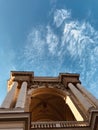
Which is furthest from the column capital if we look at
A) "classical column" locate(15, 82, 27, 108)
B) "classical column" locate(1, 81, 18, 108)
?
"classical column" locate(1, 81, 18, 108)

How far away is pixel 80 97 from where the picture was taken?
22531mm

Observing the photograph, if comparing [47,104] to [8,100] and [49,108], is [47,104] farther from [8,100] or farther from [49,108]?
[8,100]

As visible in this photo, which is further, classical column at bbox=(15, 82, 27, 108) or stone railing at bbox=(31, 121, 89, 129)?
classical column at bbox=(15, 82, 27, 108)

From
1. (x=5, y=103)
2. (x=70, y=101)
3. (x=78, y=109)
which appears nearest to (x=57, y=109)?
(x=70, y=101)

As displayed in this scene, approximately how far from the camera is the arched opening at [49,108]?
2935cm

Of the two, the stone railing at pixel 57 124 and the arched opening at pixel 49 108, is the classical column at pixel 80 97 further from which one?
the arched opening at pixel 49 108

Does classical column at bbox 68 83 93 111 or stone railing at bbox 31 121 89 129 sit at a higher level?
classical column at bbox 68 83 93 111

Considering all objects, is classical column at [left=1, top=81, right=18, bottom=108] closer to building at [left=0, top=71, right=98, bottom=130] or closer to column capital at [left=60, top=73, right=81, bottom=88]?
building at [left=0, top=71, right=98, bottom=130]

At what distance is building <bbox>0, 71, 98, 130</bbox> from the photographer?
52.3 ft

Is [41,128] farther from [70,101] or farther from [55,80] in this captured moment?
[55,80]

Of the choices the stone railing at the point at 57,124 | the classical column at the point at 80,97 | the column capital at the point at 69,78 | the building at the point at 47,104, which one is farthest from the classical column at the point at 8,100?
the column capital at the point at 69,78

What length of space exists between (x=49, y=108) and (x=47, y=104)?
0.65 meters

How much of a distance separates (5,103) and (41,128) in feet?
12.3

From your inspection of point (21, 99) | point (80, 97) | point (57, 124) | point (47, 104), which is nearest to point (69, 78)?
point (47, 104)
